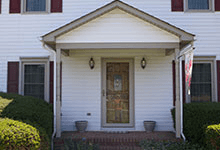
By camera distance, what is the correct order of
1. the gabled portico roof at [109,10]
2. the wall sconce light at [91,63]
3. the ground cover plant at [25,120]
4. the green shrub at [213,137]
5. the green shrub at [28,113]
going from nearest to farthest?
the ground cover plant at [25,120], the green shrub at [213,137], the green shrub at [28,113], the gabled portico roof at [109,10], the wall sconce light at [91,63]

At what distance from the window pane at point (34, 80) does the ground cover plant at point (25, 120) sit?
1201 millimetres

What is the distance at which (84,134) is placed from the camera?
739cm

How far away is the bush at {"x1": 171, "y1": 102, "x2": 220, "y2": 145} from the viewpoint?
6.52m

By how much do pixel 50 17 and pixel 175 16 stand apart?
4283 mm

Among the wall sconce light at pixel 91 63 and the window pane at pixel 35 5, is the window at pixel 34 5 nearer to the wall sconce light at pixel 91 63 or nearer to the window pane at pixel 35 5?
the window pane at pixel 35 5

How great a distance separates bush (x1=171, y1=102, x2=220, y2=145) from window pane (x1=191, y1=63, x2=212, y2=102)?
1.37 metres

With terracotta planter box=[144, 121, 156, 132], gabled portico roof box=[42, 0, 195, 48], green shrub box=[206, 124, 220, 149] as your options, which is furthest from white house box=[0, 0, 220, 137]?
green shrub box=[206, 124, 220, 149]

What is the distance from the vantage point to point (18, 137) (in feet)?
15.6

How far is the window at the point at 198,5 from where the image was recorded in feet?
27.6

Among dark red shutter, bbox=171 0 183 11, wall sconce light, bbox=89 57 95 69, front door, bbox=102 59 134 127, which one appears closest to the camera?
wall sconce light, bbox=89 57 95 69

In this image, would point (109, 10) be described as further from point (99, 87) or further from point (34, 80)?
Answer: point (34, 80)

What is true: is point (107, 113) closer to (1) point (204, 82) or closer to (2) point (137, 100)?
(2) point (137, 100)

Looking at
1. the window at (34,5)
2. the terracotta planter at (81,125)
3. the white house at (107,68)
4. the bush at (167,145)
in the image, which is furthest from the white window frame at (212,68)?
the window at (34,5)

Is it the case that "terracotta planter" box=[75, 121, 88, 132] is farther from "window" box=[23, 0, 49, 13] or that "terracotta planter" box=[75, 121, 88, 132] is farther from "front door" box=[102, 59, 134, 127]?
"window" box=[23, 0, 49, 13]
